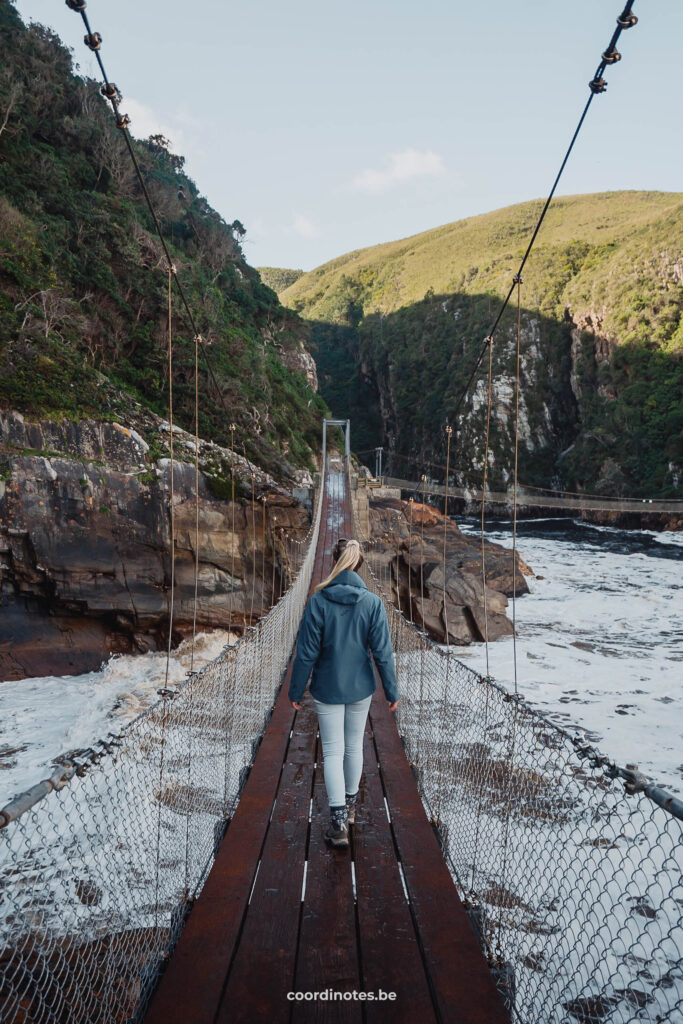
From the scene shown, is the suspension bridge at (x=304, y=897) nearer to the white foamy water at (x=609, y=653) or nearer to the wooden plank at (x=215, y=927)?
the wooden plank at (x=215, y=927)

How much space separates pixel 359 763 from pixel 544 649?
9.53 m

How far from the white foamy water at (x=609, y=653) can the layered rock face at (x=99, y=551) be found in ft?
15.5

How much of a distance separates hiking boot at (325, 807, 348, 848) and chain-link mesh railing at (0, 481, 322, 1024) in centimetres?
43

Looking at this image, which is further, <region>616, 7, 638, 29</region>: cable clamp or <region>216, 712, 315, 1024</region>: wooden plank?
<region>616, 7, 638, 29</region>: cable clamp

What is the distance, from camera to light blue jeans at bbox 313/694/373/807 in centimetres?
177

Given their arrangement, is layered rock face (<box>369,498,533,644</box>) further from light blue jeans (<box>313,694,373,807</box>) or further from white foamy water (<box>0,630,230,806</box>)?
light blue jeans (<box>313,694,373,807</box>)

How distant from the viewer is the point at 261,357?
16.8 metres

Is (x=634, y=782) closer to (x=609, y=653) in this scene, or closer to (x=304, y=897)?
(x=304, y=897)

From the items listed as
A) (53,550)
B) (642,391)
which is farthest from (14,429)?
(642,391)

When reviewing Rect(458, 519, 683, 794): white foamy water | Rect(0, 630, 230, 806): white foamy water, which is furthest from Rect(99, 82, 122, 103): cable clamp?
Rect(458, 519, 683, 794): white foamy water

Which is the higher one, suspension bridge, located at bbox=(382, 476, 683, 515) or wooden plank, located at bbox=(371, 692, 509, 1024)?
suspension bridge, located at bbox=(382, 476, 683, 515)

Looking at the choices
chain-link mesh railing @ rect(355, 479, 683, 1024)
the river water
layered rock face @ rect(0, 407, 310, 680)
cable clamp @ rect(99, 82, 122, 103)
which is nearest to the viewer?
chain-link mesh railing @ rect(355, 479, 683, 1024)

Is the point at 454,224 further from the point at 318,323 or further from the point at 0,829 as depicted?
the point at 0,829

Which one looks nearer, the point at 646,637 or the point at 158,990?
the point at 158,990
